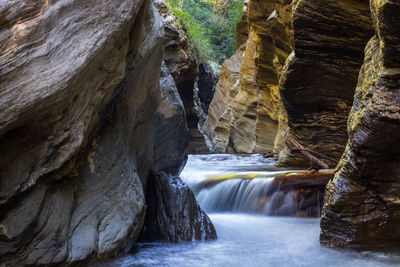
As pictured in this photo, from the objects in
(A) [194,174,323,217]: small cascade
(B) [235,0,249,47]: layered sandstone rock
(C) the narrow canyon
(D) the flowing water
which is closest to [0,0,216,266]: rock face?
(C) the narrow canyon

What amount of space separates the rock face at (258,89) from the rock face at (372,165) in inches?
255

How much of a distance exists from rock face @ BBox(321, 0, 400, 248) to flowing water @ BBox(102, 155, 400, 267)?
0.95 ft

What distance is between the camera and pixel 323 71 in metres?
8.65

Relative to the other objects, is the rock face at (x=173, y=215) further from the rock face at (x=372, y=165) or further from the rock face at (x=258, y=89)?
the rock face at (x=258, y=89)

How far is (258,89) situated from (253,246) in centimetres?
1422

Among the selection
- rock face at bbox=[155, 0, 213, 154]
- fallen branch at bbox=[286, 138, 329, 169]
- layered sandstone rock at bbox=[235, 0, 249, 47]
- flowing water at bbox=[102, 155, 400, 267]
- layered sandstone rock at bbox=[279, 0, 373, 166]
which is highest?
layered sandstone rock at bbox=[235, 0, 249, 47]

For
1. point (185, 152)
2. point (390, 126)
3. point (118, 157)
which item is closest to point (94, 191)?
point (118, 157)

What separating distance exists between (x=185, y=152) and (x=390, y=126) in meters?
3.39

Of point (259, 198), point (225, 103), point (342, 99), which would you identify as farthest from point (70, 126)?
point (225, 103)

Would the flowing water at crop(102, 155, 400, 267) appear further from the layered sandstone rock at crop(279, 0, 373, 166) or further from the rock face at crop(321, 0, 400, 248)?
the layered sandstone rock at crop(279, 0, 373, 166)

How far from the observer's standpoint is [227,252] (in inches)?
187

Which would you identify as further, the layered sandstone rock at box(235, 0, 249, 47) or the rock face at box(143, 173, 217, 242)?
the layered sandstone rock at box(235, 0, 249, 47)

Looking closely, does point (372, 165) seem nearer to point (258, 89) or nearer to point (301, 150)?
point (301, 150)

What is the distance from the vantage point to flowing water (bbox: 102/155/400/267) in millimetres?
4266
